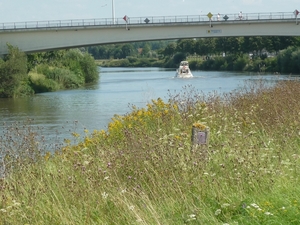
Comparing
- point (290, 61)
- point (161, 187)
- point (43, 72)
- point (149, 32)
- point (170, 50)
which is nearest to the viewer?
point (161, 187)

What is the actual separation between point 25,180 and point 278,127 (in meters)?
3.97

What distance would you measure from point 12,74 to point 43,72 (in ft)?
29.7

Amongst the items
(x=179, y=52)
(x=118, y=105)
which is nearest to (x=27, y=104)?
(x=118, y=105)

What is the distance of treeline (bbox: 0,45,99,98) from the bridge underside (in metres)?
2.43

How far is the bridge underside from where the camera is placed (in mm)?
41219

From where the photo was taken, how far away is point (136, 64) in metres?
134

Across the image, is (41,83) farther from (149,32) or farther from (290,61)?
(290,61)

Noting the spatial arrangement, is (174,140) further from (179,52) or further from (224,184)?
(179,52)

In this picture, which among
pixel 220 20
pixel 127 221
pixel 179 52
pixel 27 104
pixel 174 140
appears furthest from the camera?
pixel 179 52

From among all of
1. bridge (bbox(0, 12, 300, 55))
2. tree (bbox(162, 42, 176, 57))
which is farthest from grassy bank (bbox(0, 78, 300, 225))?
tree (bbox(162, 42, 176, 57))

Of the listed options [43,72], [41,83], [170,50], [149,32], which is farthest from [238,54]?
[149,32]

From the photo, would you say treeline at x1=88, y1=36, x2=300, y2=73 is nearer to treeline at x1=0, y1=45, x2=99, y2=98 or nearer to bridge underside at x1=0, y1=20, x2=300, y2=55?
bridge underside at x1=0, y1=20, x2=300, y2=55

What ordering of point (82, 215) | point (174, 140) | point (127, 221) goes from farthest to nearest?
point (174, 140) → point (82, 215) → point (127, 221)

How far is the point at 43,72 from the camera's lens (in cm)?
5078
